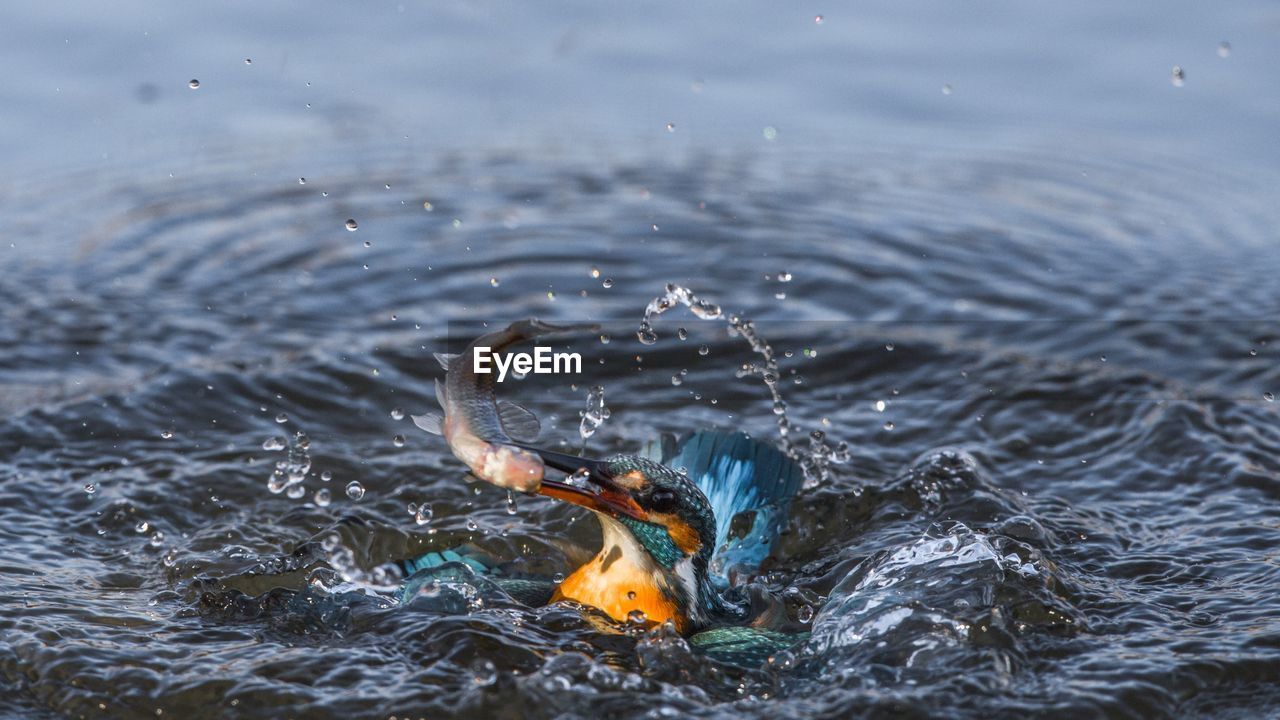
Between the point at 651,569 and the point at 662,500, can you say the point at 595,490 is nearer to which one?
the point at 662,500

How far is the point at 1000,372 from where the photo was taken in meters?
6.72

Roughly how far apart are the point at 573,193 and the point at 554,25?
217 cm

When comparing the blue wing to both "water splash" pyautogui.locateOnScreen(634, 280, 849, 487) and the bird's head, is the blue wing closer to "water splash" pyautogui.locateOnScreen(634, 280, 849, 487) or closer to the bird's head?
"water splash" pyautogui.locateOnScreen(634, 280, 849, 487)

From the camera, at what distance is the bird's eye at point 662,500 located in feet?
14.5

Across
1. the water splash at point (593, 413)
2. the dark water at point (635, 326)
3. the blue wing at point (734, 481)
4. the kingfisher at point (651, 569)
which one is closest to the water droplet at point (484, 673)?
the dark water at point (635, 326)

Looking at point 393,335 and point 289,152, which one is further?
point 289,152

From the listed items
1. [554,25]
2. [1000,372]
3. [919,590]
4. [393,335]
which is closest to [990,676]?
[919,590]

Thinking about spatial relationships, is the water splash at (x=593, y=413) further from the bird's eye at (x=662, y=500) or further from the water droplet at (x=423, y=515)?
the bird's eye at (x=662, y=500)

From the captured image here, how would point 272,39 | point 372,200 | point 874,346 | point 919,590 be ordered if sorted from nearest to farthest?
point 919,590
point 874,346
point 372,200
point 272,39

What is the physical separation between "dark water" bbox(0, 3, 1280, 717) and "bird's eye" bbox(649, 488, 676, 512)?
41 cm

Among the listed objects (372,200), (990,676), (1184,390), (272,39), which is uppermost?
(272,39)

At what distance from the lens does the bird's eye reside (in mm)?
4422

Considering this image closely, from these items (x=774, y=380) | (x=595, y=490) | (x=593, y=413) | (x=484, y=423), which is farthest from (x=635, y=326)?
(x=484, y=423)

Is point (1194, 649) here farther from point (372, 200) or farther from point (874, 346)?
point (372, 200)
